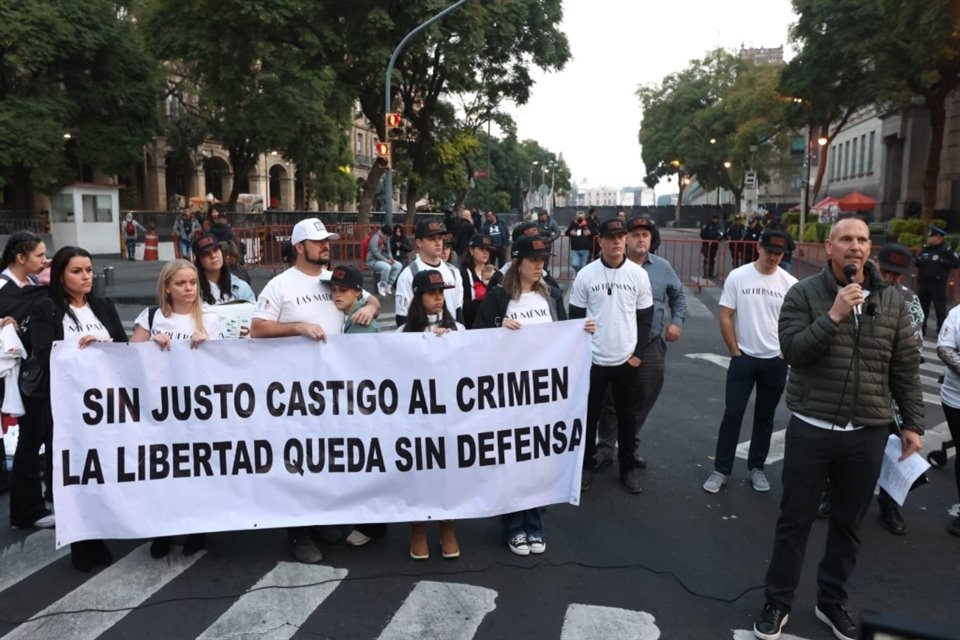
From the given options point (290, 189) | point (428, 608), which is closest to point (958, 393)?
point (428, 608)

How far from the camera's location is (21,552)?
466 centimetres

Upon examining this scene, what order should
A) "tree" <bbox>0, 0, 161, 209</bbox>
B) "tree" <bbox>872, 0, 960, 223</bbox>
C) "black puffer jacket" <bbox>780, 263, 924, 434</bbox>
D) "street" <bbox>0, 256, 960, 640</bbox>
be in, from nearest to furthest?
1. "black puffer jacket" <bbox>780, 263, 924, 434</bbox>
2. "street" <bbox>0, 256, 960, 640</bbox>
3. "tree" <bbox>872, 0, 960, 223</bbox>
4. "tree" <bbox>0, 0, 161, 209</bbox>

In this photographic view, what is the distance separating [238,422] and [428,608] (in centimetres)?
155

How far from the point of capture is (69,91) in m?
32.2

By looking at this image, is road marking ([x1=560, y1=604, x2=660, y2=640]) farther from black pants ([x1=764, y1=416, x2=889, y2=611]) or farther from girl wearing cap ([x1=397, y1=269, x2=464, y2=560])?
girl wearing cap ([x1=397, y1=269, x2=464, y2=560])

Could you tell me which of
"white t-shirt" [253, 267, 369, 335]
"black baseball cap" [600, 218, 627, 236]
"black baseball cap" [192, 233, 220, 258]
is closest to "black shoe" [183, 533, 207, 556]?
"white t-shirt" [253, 267, 369, 335]

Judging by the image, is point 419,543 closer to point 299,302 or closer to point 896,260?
point 299,302

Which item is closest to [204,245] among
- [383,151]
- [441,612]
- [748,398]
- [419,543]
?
[419,543]

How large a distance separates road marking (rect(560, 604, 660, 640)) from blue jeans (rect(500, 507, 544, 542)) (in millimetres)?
760

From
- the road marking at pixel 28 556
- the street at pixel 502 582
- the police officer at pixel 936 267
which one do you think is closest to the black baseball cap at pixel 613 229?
the street at pixel 502 582

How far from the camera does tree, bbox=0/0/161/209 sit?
2884 centimetres

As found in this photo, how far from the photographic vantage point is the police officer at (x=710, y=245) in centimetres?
1911

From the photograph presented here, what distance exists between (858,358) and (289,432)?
3116 mm

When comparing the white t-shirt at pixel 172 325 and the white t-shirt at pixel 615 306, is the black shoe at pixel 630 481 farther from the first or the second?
the white t-shirt at pixel 172 325
